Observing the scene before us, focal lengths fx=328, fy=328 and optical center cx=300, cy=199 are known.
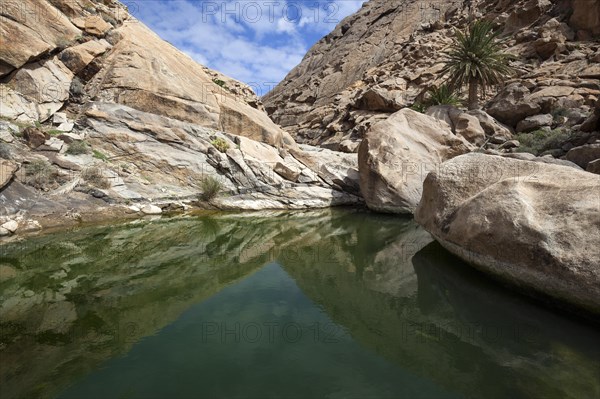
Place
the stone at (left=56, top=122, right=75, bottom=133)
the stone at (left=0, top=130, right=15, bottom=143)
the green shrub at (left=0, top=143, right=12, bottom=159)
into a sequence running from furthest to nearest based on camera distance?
1. the stone at (left=56, top=122, right=75, bottom=133)
2. the stone at (left=0, top=130, right=15, bottom=143)
3. the green shrub at (left=0, top=143, right=12, bottom=159)

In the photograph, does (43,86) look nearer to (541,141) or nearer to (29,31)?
(29,31)

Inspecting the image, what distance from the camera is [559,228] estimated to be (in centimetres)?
468

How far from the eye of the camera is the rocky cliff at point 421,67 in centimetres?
2417

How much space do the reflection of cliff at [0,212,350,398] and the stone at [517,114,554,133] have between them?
20.4 meters

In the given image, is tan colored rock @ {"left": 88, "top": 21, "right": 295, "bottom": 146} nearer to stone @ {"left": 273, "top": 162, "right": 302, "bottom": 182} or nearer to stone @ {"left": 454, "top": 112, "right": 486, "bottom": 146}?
stone @ {"left": 273, "top": 162, "right": 302, "bottom": 182}

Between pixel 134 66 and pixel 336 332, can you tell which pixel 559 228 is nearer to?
pixel 336 332

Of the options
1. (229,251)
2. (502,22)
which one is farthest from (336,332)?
(502,22)

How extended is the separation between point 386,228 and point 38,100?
49.6 feet

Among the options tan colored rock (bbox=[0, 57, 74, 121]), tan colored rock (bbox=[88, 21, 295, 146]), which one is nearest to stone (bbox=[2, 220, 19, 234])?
tan colored rock (bbox=[0, 57, 74, 121])

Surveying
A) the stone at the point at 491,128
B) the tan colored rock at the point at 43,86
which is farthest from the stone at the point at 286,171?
the stone at the point at 491,128

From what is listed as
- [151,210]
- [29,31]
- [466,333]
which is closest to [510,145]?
[466,333]

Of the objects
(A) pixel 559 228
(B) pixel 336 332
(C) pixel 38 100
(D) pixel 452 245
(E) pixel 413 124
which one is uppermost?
(C) pixel 38 100

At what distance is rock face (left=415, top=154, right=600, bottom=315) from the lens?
4.41 metres

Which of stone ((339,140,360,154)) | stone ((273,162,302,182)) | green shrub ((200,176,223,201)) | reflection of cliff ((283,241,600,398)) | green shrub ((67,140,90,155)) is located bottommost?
reflection of cliff ((283,241,600,398))
